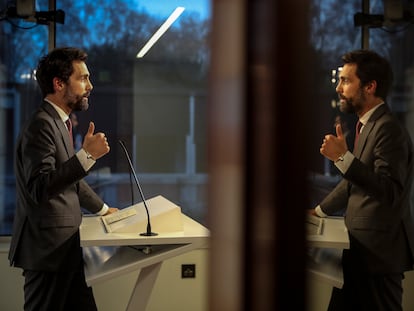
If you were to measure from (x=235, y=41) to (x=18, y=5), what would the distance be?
243 centimetres

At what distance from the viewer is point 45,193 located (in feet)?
6.46

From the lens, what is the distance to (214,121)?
0.33m

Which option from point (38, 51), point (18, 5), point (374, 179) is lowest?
point (374, 179)

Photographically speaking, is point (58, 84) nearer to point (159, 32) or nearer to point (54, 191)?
point (54, 191)

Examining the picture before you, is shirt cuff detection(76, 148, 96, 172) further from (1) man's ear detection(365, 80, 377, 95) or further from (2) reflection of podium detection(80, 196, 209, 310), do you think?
(1) man's ear detection(365, 80, 377, 95)

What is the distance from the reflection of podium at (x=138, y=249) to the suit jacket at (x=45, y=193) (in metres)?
0.11

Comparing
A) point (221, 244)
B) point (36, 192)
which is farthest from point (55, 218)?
point (221, 244)

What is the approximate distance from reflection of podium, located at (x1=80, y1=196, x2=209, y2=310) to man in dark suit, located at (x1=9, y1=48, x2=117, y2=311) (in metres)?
0.11

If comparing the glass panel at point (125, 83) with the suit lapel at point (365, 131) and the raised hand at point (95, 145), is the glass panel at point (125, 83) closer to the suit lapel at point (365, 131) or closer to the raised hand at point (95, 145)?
the raised hand at point (95, 145)

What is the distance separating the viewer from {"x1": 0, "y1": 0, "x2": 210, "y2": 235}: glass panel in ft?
7.91

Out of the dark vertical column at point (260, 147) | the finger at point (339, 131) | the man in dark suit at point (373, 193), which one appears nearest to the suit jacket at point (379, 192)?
the man in dark suit at point (373, 193)

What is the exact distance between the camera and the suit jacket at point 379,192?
1.75 metres

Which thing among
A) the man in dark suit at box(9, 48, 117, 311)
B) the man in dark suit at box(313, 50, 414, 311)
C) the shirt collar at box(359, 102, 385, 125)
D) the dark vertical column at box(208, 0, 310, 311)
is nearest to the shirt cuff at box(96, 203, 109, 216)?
the man in dark suit at box(9, 48, 117, 311)

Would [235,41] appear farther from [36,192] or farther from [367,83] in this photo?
[36,192]
